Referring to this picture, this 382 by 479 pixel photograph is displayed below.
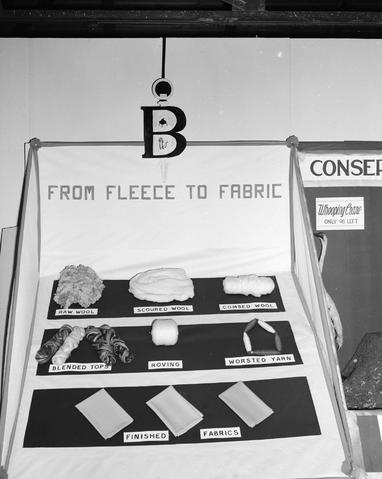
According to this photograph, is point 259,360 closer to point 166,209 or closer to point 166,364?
point 166,364

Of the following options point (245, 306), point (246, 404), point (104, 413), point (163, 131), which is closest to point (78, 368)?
point (104, 413)

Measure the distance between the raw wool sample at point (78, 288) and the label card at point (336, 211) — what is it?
1104 millimetres

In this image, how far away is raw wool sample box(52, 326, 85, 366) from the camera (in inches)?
83.3

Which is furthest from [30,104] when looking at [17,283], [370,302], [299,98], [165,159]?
[370,302]

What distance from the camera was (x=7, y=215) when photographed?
2.68 metres

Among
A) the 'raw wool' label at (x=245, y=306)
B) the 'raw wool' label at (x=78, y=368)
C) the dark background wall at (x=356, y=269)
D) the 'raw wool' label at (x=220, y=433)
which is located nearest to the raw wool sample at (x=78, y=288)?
the 'raw wool' label at (x=78, y=368)

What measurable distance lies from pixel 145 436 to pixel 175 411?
13 centimetres

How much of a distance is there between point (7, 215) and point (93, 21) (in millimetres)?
943

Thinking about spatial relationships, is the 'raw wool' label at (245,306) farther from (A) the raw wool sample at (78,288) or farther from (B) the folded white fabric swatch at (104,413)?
(B) the folded white fabric swatch at (104,413)

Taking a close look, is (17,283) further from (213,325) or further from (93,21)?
(93,21)

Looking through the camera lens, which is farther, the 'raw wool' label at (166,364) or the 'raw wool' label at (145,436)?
the 'raw wool' label at (166,364)

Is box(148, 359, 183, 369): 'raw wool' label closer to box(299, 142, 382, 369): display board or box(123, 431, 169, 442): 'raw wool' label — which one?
box(123, 431, 169, 442): 'raw wool' label

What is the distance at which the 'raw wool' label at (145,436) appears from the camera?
6.09 ft

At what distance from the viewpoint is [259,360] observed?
2.16 metres
